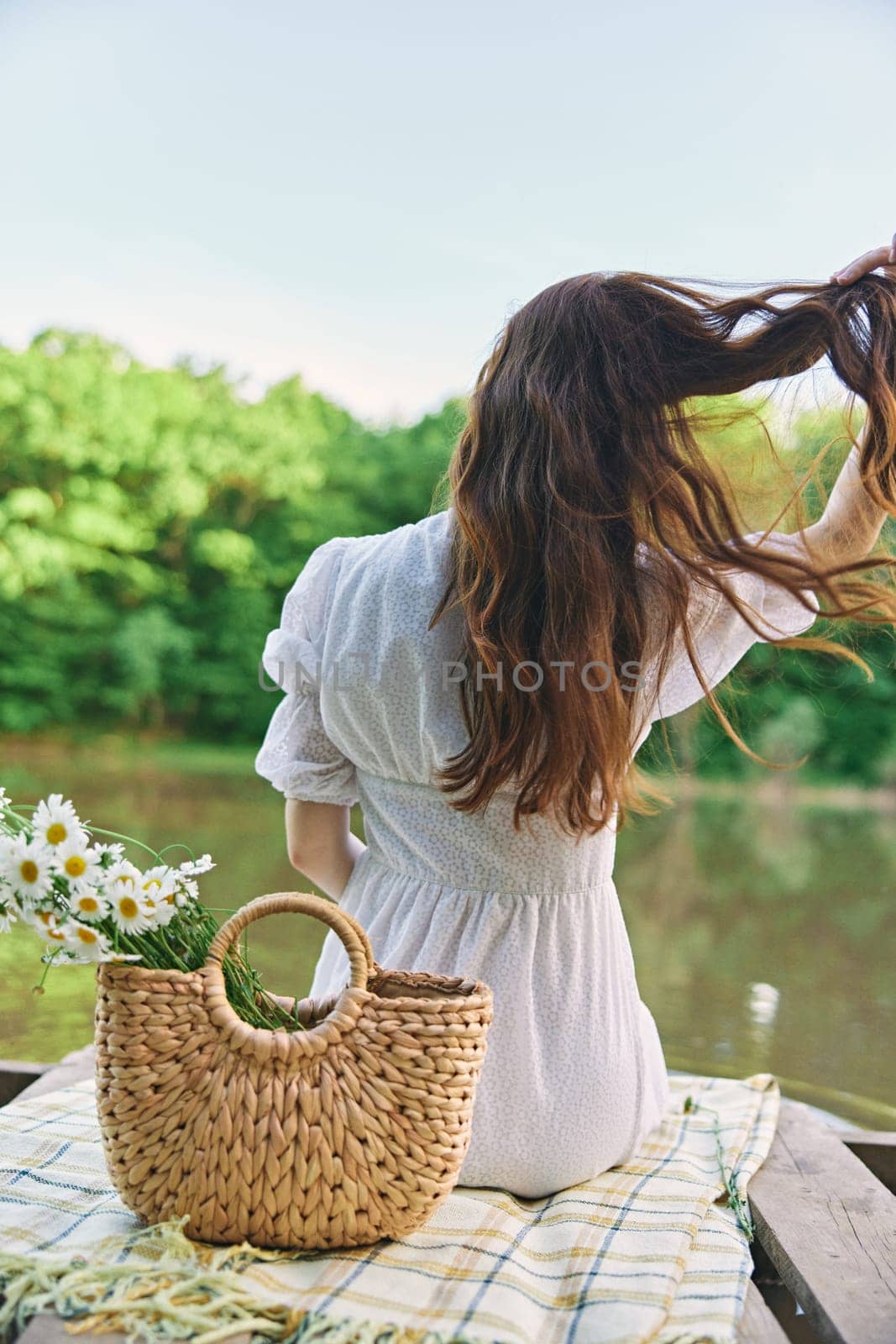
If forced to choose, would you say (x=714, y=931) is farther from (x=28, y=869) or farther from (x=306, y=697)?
(x=28, y=869)

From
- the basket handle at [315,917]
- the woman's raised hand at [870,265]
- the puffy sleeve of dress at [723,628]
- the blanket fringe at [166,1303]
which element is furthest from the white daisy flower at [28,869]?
the woman's raised hand at [870,265]

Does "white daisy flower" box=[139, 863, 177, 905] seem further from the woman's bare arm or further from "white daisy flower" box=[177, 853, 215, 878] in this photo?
the woman's bare arm

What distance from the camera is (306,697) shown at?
113 centimetres

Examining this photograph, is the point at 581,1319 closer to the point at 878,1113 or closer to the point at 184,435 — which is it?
the point at 878,1113

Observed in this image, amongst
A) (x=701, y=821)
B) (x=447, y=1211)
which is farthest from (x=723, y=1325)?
(x=701, y=821)

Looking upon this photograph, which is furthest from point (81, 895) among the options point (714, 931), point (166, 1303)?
point (714, 931)

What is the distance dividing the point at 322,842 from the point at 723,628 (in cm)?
A: 47

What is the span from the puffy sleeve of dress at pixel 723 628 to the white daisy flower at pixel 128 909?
0.50 metres

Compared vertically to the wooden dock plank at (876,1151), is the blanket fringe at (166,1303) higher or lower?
higher

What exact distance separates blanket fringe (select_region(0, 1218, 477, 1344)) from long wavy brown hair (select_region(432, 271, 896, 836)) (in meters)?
0.43

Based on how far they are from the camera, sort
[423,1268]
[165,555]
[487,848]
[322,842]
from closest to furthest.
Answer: [423,1268], [487,848], [322,842], [165,555]

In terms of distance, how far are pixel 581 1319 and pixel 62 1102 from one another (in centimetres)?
63

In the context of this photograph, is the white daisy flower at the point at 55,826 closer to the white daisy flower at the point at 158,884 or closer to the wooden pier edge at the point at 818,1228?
the white daisy flower at the point at 158,884

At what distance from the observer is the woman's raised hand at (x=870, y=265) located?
1.02 metres
